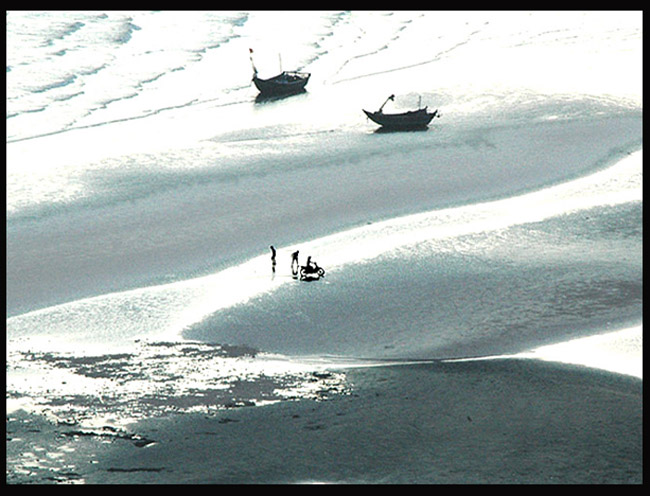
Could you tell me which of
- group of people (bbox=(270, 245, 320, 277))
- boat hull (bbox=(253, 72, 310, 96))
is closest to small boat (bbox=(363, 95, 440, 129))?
boat hull (bbox=(253, 72, 310, 96))

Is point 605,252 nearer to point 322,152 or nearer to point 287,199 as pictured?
point 287,199

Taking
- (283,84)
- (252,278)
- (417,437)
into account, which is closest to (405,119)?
(283,84)

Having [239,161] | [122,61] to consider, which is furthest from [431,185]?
[122,61]

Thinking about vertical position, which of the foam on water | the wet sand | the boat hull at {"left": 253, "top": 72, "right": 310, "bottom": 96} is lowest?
the wet sand

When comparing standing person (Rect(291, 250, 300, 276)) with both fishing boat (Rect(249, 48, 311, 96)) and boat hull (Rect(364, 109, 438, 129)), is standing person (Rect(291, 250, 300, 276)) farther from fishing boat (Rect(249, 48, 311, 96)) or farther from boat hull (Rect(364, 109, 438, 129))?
fishing boat (Rect(249, 48, 311, 96))

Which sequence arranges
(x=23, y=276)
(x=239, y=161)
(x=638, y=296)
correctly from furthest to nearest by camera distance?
1. (x=239, y=161)
2. (x=23, y=276)
3. (x=638, y=296)

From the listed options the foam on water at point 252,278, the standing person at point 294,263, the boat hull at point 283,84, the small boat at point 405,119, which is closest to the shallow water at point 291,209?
the foam on water at point 252,278
